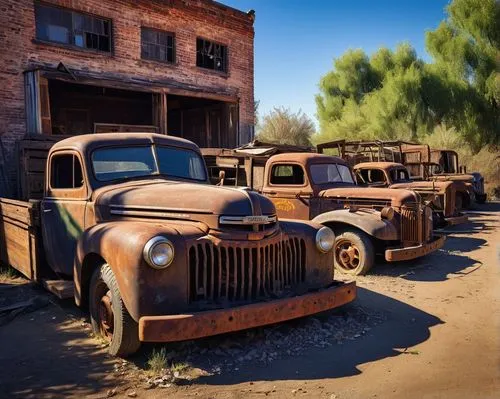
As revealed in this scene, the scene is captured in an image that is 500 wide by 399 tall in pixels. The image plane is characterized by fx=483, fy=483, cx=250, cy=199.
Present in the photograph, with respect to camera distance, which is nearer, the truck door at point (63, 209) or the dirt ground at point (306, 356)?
the dirt ground at point (306, 356)

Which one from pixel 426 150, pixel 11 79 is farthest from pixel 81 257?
pixel 426 150

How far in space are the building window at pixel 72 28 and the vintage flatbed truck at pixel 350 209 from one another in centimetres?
640

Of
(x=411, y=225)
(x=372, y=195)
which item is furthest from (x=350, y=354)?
(x=372, y=195)

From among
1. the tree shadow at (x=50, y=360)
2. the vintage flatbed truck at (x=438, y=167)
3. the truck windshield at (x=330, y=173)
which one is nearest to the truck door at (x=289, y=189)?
the truck windshield at (x=330, y=173)

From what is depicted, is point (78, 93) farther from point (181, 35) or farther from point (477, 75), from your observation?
point (477, 75)

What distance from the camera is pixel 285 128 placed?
36406mm

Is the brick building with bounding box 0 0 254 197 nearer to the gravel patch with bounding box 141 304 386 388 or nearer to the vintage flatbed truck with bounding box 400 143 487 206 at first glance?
the vintage flatbed truck with bounding box 400 143 487 206

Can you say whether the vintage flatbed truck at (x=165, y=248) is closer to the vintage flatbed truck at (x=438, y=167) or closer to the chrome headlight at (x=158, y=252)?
the chrome headlight at (x=158, y=252)

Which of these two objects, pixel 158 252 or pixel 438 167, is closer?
pixel 158 252

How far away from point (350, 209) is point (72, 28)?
356 inches

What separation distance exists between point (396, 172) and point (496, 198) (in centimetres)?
1247

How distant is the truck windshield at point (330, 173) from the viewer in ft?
26.9

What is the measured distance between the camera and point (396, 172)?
1192cm

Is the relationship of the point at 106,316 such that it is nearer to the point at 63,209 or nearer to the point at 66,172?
the point at 63,209
